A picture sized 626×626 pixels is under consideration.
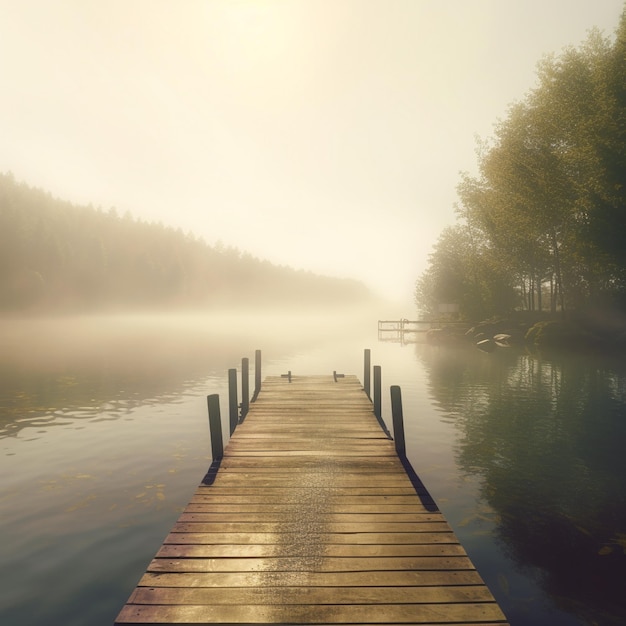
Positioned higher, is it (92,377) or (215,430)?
(215,430)

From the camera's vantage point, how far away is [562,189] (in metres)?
37.5

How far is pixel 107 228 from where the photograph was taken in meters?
128

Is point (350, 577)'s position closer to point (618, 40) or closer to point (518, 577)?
point (518, 577)

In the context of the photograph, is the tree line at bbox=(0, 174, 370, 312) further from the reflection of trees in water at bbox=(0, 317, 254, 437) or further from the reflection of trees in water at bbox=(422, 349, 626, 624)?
the reflection of trees in water at bbox=(422, 349, 626, 624)

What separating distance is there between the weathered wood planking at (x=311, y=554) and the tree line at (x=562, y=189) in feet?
110

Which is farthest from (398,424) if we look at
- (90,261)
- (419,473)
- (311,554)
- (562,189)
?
(90,261)

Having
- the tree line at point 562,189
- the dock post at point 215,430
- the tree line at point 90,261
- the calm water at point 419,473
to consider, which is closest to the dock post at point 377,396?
the calm water at point 419,473

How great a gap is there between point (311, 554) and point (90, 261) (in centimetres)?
11837

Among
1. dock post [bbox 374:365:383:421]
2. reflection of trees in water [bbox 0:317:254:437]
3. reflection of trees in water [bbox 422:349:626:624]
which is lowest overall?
reflection of trees in water [bbox 422:349:626:624]

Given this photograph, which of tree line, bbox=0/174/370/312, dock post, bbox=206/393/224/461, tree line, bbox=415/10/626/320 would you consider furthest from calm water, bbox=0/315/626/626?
tree line, bbox=0/174/370/312

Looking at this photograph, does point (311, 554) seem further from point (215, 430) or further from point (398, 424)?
point (398, 424)

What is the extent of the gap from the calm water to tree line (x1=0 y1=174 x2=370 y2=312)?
237ft

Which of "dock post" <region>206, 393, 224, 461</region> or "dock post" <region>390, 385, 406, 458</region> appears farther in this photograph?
"dock post" <region>390, 385, 406, 458</region>

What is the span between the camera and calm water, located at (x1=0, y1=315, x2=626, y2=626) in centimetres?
677
